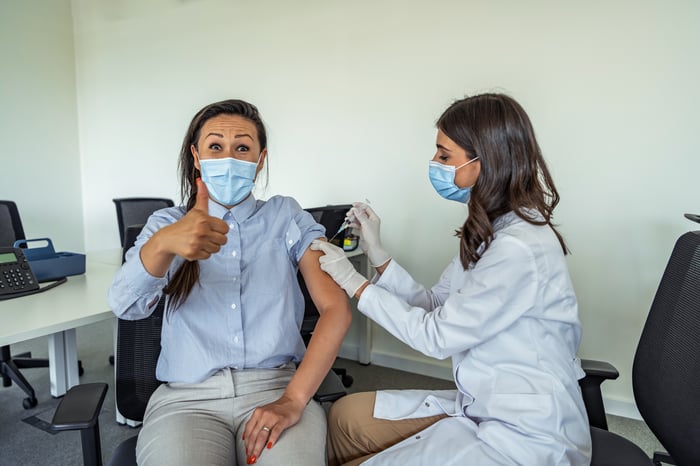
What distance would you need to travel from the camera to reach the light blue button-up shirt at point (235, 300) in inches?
44.4

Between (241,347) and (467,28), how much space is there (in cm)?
222

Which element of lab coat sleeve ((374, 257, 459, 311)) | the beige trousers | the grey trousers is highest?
lab coat sleeve ((374, 257, 459, 311))

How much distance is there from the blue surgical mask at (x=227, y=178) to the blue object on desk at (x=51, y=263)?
0.90 meters

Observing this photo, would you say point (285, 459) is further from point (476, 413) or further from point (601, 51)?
point (601, 51)

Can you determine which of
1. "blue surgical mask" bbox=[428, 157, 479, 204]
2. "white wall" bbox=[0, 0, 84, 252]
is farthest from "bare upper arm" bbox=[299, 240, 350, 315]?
"white wall" bbox=[0, 0, 84, 252]

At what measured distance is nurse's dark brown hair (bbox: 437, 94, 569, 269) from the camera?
3.92 feet

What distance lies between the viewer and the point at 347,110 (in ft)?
9.85

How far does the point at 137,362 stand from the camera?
1.25 m

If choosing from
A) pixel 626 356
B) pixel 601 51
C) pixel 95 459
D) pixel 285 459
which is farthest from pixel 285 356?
pixel 601 51

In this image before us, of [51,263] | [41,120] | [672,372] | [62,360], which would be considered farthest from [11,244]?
[672,372]

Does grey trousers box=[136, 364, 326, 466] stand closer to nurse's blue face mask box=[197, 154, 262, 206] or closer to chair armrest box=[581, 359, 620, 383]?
nurse's blue face mask box=[197, 154, 262, 206]

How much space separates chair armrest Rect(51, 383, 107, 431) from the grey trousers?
0.14m

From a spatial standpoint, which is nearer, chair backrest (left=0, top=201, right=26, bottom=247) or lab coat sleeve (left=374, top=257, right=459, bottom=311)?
lab coat sleeve (left=374, top=257, right=459, bottom=311)

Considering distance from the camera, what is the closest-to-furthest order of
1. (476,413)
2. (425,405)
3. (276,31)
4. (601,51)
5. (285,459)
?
(285,459) < (476,413) < (425,405) < (601,51) < (276,31)
